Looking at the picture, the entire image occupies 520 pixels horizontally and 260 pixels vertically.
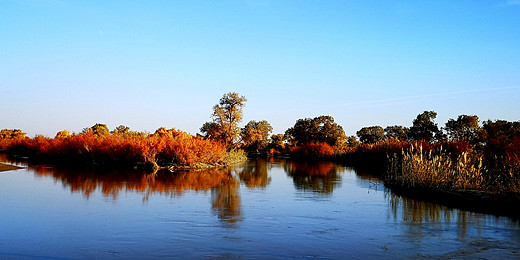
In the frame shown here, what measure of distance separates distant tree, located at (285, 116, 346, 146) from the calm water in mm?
54264

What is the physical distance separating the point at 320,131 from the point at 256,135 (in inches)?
1257

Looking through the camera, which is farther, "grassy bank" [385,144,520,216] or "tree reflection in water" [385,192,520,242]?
"grassy bank" [385,144,520,216]

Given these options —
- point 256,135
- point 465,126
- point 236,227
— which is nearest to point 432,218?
point 236,227

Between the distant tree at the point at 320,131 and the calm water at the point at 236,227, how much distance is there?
2136 inches

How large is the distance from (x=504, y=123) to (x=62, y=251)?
4219 cm

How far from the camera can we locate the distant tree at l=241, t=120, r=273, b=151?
3919 cm

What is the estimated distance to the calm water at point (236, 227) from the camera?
22.2 feet

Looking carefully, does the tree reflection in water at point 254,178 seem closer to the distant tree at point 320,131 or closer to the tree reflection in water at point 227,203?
the tree reflection in water at point 227,203

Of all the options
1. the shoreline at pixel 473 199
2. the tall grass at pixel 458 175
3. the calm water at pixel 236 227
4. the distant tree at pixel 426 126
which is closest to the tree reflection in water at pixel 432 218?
the calm water at pixel 236 227

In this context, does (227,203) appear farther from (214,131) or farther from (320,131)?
(320,131)

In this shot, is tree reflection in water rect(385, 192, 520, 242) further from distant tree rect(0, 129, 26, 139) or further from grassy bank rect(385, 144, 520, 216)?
distant tree rect(0, 129, 26, 139)

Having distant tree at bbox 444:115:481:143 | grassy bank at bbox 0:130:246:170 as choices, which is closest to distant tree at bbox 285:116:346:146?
distant tree at bbox 444:115:481:143

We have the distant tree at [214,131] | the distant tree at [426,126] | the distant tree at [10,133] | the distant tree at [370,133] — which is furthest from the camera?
the distant tree at [370,133]

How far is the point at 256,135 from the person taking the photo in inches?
1545
